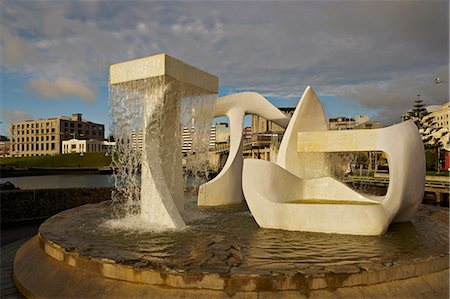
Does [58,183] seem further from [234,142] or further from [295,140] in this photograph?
[295,140]

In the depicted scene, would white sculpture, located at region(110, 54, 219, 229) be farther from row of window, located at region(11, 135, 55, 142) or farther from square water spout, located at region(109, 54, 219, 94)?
row of window, located at region(11, 135, 55, 142)

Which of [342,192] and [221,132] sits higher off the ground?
[221,132]

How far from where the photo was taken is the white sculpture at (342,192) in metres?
7.30

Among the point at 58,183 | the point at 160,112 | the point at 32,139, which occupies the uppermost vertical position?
the point at 32,139

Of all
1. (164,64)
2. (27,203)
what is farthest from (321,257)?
(27,203)

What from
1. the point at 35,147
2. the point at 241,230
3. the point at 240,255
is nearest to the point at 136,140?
the point at 241,230

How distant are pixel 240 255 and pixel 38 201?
10205 mm

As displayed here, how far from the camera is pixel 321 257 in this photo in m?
5.54

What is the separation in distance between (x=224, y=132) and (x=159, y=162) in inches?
2513

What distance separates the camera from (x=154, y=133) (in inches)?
315

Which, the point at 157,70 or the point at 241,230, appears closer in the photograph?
the point at 157,70

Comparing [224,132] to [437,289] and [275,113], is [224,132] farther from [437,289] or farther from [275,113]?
[437,289]

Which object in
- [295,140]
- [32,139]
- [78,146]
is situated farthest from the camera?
[32,139]

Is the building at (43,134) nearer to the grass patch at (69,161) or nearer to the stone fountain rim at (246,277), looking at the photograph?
the grass patch at (69,161)
